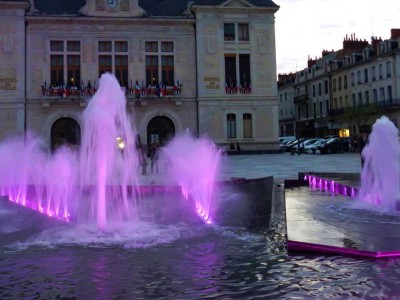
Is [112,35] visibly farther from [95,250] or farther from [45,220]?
[95,250]

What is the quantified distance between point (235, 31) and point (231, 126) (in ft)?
29.7

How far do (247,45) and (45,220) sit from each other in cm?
3662

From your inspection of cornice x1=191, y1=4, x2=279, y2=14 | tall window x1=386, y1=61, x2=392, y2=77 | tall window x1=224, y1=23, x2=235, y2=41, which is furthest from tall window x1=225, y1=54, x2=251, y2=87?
tall window x1=386, y1=61, x2=392, y2=77

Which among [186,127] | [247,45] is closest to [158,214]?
[186,127]

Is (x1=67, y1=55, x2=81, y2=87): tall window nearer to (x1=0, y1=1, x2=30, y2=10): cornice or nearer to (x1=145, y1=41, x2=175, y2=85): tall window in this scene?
(x1=0, y1=1, x2=30, y2=10): cornice

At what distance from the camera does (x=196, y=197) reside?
1369 cm

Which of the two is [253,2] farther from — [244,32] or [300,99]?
[300,99]

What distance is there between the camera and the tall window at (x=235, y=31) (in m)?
43.6

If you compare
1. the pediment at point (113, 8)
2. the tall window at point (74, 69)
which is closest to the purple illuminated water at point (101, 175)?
the tall window at point (74, 69)

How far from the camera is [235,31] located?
43.6 m

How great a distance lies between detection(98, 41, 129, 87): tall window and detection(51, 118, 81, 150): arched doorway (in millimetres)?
5422

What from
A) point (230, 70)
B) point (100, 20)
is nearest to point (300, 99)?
point (230, 70)

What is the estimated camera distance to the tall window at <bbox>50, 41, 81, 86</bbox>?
136ft

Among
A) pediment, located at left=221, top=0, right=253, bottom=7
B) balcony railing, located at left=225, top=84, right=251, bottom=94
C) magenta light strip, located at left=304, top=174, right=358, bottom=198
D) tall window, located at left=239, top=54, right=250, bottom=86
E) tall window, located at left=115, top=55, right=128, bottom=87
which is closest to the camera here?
magenta light strip, located at left=304, top=174, right=358, bottom=198
